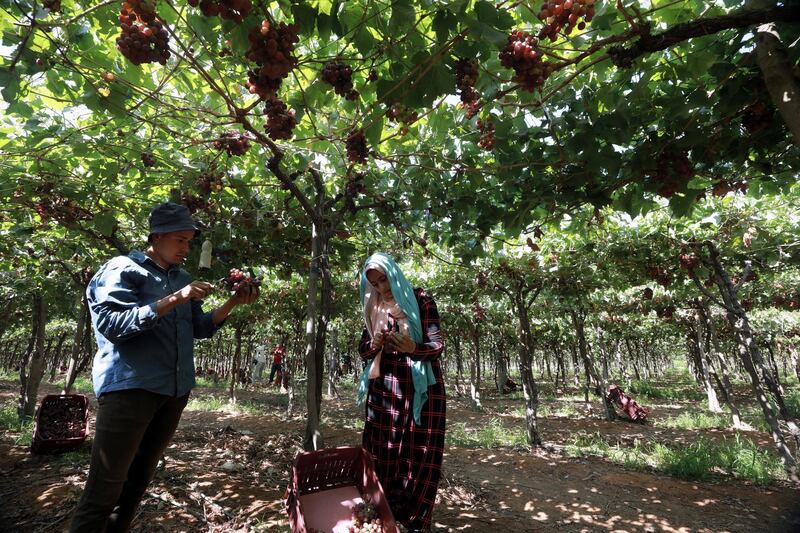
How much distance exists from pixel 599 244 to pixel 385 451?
5571 millimetres

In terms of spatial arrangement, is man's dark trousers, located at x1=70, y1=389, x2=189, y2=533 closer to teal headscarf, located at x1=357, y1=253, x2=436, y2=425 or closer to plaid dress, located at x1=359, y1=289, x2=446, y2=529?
teal headscarf, located at x1=357, y1=253, x2=436, y2=425

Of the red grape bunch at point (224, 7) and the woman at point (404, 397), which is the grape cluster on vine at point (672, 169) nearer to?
the woman at point (404, 397)

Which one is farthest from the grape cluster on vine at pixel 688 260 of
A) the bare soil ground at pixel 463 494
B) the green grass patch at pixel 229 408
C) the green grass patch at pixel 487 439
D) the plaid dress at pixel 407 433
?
the green grass patch at pixel 229 408

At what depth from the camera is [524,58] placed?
6.23 feet

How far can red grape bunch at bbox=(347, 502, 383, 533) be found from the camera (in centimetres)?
223

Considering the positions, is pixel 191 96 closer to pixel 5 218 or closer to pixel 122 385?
pixel 122 385

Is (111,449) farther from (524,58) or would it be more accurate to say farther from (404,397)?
(524,58)

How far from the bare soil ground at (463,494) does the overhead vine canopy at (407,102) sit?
8.47 feet

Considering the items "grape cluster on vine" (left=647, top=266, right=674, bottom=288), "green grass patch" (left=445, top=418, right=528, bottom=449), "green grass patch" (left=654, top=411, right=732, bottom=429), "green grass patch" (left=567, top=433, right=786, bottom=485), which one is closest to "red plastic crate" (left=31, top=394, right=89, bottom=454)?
"green grass patch" (left=445, top=418, right=528, bottom=449)

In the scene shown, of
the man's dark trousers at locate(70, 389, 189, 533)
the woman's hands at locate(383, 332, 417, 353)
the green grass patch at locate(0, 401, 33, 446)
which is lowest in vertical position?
the green grass patch at locate(0, 401, 33, 446)

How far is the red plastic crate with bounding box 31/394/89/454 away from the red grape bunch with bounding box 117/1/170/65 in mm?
5656

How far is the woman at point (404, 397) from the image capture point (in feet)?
8.96

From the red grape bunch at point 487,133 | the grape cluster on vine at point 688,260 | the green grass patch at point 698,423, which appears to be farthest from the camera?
the green grass patch at point 698,423

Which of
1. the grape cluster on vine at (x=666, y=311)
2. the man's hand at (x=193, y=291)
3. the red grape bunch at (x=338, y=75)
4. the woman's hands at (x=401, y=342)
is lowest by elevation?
the woman's hands at (x=401, y=342)
